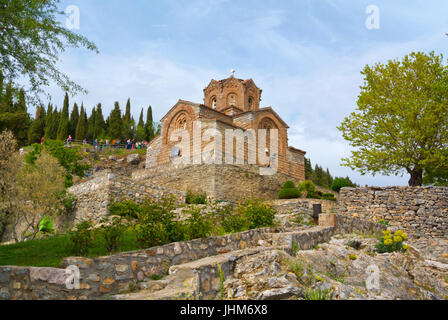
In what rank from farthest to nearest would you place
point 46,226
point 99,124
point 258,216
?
point 99,124, point 46,226, point 258,216

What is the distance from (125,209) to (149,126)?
47364 mm

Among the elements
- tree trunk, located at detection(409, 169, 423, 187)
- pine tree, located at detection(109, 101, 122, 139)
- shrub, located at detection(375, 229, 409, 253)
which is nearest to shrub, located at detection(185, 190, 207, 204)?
shrub, located at detection(375, 229, 409, 253)

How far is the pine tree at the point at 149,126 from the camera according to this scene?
57784 millimetres

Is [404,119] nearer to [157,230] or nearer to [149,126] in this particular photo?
[157,230]

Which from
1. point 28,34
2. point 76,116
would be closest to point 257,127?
point 28,34

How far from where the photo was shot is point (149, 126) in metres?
59.5

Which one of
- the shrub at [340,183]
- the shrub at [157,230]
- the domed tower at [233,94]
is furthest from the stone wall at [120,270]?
the domed tower at [233,94]

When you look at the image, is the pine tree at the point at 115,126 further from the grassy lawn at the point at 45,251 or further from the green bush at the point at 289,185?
the grassy lawn at the point at 45,251

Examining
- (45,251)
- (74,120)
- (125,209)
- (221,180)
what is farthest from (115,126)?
(45,251)

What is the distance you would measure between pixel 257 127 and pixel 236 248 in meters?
17.6

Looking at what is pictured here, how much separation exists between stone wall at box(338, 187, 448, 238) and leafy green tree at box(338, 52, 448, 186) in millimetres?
2926

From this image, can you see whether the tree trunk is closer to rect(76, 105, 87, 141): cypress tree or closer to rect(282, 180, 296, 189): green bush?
rect(282, 180, 296, 189): green bush

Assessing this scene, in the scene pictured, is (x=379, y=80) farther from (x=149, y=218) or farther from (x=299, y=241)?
(x=149, y=218)

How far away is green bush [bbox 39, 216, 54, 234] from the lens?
1538 cm
